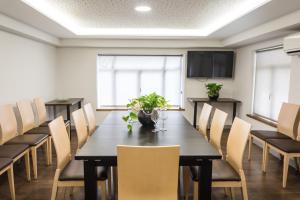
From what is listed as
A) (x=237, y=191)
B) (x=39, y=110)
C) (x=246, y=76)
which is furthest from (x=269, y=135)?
(x=39, y=110)

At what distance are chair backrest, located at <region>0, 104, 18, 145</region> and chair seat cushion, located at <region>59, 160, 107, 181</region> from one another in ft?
4.01

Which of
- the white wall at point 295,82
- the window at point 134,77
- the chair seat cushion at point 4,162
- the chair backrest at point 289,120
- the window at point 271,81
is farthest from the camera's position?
the window at point 134,77

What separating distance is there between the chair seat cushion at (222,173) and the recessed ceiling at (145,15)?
1804 millimetres

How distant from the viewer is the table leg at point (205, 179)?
1.97 m

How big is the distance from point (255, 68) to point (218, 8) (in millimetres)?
2092

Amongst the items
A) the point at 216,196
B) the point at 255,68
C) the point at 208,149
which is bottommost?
the point at 216,196

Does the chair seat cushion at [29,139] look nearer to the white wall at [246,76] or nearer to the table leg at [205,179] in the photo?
the table leg at [205,179]

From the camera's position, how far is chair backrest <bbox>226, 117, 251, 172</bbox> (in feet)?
6.89

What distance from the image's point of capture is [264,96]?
179 inches

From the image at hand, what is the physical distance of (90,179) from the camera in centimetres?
195

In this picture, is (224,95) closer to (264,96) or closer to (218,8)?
(264,96)

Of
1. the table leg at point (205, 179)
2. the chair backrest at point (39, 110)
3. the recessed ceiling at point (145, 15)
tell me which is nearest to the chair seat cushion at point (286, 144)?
the table leg at point (205, 179)

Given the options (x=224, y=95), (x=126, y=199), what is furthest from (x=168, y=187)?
(x=224, y=95)

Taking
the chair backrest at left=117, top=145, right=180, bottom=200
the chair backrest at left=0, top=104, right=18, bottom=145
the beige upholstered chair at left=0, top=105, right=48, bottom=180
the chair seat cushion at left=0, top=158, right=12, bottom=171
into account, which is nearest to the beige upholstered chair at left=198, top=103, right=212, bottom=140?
the chair backrest at left=117, top=145, right=180, bottom=200
